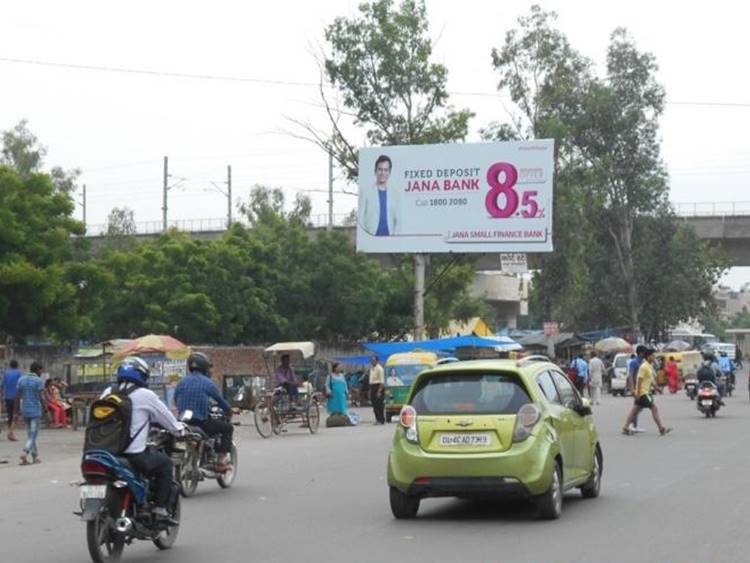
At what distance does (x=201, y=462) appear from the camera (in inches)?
612

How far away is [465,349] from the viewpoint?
43094 mm

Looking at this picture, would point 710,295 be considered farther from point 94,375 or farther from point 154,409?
point 154,409

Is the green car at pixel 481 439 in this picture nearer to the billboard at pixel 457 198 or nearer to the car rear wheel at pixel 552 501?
the car rear wheel at pixel 552 501

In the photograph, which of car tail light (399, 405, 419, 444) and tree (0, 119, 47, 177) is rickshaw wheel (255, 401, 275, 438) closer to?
car tail light (399, 405, 419, 444)


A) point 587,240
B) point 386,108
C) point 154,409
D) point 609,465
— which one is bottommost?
point 609,465

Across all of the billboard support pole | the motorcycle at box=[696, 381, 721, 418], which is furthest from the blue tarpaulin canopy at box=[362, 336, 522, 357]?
the motorcycle at box=[696, 381, 721, 418]

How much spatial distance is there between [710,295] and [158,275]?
123 feet

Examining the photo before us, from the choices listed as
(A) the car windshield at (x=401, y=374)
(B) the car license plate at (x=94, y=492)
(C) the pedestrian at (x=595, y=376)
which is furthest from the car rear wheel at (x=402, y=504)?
(C) the pedestrian at (x=595, y=376)

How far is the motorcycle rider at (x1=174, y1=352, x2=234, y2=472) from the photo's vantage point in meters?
15.1

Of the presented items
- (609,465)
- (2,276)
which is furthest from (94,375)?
(609,465)

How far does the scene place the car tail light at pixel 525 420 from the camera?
39.7 feet

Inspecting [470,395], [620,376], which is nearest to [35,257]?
[470,395]

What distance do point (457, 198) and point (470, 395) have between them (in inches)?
1164

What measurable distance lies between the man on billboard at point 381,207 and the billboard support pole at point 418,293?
3.38 metres
